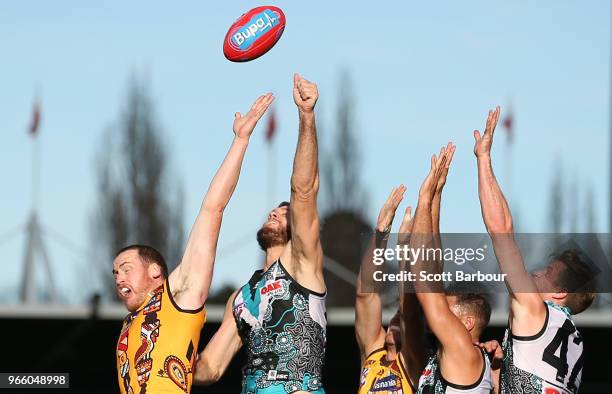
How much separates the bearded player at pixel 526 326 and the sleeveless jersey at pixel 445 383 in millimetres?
120

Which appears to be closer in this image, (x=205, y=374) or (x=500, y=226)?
(x=500, y=226)

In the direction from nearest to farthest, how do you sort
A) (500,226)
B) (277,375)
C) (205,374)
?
(500,226), (277,375), (205,374)

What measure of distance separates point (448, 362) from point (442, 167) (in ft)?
4.15

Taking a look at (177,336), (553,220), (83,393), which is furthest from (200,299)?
(553,220)

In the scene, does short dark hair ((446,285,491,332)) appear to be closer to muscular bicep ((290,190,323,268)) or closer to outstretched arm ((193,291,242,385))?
muscular bicep ((290,190,323,268))

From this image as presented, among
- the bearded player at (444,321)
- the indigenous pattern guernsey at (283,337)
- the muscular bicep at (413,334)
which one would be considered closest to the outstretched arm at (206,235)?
the indigenous pattern guernsey at (283,337)

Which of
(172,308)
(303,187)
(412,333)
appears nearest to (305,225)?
(303,187)

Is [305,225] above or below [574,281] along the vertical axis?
above

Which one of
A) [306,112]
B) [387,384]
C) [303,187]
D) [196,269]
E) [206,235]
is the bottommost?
[387,384]

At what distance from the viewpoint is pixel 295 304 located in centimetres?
731

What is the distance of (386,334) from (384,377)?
12.5 inches

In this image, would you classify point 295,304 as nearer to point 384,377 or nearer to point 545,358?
point 384,377

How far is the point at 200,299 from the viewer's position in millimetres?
6672

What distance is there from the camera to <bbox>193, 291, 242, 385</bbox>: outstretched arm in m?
7.60
